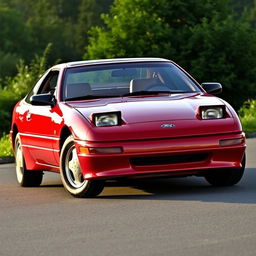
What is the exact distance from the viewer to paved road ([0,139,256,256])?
317 inches

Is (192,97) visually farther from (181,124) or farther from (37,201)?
(37,201)

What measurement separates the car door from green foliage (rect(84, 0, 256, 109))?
129 feet

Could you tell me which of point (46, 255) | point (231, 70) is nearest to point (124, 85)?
point (46, 255)

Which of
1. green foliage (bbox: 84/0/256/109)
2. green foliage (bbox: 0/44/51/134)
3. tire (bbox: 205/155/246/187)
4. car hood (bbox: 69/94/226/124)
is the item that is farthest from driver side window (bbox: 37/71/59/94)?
green foliage (bbox: 84/0/256/109)

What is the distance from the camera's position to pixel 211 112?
11.5 m

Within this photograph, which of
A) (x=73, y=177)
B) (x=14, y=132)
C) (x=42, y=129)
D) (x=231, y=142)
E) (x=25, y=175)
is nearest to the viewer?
(x=231, y=142)

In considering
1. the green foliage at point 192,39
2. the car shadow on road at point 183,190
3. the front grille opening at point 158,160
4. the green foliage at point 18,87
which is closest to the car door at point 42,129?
the car shadow on road at point 183,190

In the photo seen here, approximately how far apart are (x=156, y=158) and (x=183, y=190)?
0.82 m

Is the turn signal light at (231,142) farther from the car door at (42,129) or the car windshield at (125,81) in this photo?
the car door at (42,129)

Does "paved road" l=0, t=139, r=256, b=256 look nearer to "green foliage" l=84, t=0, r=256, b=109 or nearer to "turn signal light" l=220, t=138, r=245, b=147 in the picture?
"turn signal light" l=220, t=138, r=245, b=147

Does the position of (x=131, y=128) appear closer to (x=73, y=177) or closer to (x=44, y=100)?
(x=73, y=177)

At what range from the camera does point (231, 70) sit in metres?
53.9

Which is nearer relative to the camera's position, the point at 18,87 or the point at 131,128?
the point at 131,128

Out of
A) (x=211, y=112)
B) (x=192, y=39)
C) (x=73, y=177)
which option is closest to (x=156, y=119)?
(x=211, y=112)
